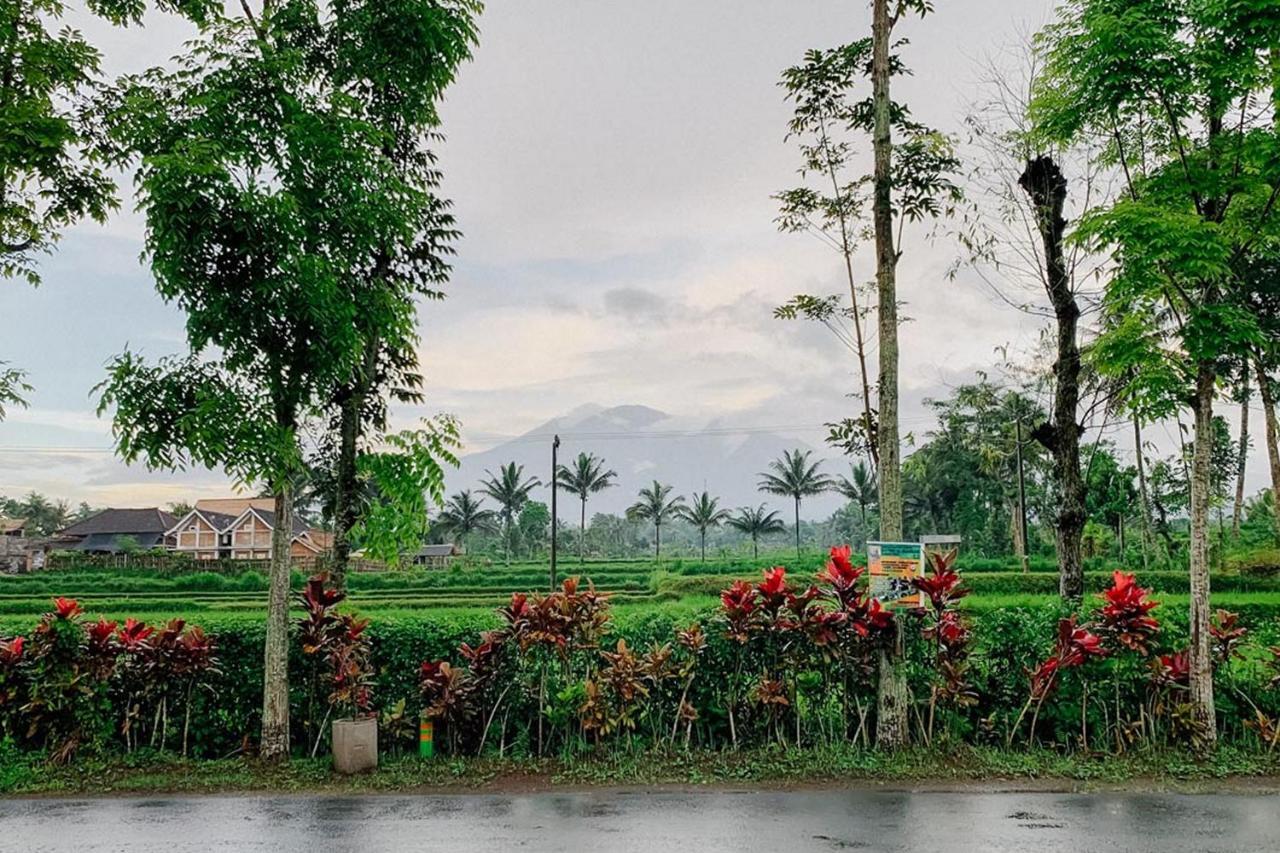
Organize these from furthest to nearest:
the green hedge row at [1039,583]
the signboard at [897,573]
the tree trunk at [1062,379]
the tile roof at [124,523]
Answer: the tile roof at [124,523] < the green hedge row at [1039,583] < the tree trunk at [1062,379] < the signboard at [897,573]

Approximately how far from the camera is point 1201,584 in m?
6.52

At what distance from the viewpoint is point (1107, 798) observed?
17.7 feet

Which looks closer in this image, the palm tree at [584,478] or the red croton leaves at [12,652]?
the red croton leaves at [12,652]

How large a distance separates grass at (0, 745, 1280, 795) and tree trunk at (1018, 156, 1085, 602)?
5.43 metres

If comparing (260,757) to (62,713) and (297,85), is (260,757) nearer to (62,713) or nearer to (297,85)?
(62,713)

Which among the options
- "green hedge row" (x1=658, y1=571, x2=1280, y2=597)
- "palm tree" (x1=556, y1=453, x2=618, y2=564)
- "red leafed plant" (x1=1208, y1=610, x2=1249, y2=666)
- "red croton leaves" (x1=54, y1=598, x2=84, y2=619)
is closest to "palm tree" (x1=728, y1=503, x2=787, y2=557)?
"palm tree" (x1=556, y1=453, x2=618, y2=564)

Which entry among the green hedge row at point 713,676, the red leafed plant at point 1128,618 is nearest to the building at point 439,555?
the green hedge row at point 713,676

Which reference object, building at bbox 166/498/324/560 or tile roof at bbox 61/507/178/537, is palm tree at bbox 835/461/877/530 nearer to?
building at bbox 166/498/324/560

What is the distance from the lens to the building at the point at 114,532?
60.5 m

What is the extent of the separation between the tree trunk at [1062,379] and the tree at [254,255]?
936cm

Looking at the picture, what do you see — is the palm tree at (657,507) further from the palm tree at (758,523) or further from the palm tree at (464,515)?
the palm tree at (464,515)

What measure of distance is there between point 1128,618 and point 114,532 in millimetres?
69549

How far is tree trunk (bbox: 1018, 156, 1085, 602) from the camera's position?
448 inches

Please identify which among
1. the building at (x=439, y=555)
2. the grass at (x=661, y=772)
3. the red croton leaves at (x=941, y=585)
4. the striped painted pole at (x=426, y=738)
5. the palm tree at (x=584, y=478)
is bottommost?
the building at (x=439, y=555)
